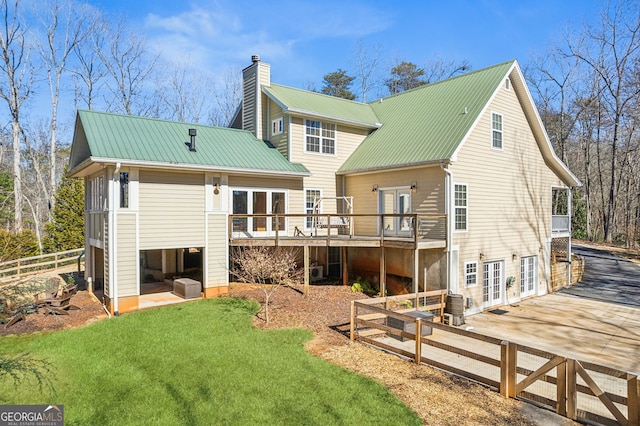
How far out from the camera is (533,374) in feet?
21.7

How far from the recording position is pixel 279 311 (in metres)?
11.4

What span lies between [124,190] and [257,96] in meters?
7.81

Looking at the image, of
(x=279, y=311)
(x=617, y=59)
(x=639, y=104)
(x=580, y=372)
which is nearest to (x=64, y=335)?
(x=279, y=311)

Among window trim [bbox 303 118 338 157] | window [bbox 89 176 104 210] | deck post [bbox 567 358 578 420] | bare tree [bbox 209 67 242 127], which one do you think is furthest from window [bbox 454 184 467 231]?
bare tree [bbox 209 67 242 127]

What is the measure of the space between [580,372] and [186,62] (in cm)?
3578

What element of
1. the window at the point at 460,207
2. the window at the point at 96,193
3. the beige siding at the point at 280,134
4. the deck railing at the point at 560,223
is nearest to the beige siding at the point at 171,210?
the window at the point at 96,193

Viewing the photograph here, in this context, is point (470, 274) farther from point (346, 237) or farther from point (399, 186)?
point (346, 237)

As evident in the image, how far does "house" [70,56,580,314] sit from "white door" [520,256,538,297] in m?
0.08

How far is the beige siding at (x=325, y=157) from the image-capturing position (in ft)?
54.4

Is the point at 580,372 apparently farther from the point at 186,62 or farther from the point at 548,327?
the point at 186,62

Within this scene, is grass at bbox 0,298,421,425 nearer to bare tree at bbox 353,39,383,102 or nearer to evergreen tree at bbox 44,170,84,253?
evergreen tree at bbox 44,170,84,253

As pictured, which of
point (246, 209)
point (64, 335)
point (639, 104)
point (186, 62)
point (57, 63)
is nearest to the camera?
point (64, 335)

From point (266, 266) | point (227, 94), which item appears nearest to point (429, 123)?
point (266, 266)

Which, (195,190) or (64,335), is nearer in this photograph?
(64,335)
